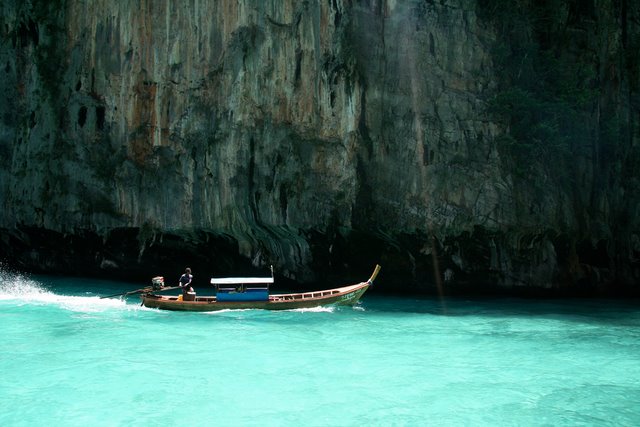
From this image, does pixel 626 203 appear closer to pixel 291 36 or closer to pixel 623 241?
pixel 623 241

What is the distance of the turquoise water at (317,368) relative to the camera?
10359 mm

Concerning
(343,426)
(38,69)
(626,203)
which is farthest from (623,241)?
(38,69)

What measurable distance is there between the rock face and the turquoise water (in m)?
5.21

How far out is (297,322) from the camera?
720 inches

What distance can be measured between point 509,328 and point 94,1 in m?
22.0

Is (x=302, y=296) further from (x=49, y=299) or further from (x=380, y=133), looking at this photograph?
(x=49, y=299)

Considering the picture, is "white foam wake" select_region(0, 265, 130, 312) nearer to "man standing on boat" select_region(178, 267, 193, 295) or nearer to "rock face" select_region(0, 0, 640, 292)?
Result: "man standing on boat" select_region(178, 267, 193, 295)

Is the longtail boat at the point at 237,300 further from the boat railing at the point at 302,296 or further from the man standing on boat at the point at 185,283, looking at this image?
the man standing on boat at the point at 185,283

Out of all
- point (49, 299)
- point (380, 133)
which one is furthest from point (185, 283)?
point (380, 133)

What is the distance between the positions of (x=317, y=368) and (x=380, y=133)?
43.8 feet

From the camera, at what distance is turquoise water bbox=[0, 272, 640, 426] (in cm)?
1036

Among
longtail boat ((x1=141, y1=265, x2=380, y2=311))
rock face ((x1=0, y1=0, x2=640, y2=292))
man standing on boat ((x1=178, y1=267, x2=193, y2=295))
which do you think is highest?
rock face ((x1=0, y1=0, x2=640, y2=292))

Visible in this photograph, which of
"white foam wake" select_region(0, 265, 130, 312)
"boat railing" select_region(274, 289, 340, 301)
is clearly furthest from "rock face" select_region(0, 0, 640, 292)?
"white foam wake" select_region(0, 265, 130, 312)

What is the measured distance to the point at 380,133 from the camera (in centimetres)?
2433
